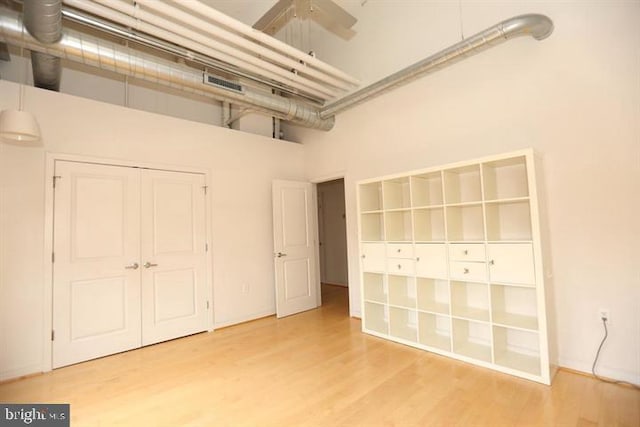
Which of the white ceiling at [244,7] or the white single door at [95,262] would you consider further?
the white ceiling at [244,7]

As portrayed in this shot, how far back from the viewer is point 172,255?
3.76 meters

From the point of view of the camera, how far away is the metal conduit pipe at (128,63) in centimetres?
239

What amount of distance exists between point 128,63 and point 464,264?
3.74 m

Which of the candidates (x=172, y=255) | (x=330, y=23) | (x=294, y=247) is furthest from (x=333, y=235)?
(x=330, y=23)

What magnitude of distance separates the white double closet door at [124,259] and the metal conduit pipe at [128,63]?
109cm

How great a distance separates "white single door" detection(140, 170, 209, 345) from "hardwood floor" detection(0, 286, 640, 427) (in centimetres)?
40

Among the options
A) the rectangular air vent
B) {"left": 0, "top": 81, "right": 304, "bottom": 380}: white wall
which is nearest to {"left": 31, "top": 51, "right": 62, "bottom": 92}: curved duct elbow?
{"left": 0, "top": 81, "right": 304, "bottom": 380}: white wall

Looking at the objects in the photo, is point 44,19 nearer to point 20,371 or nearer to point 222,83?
point 222,83

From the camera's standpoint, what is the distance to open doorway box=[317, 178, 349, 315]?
7051mm

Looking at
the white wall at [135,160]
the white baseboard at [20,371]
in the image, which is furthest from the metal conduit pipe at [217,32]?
the white baseboard at [20,371]

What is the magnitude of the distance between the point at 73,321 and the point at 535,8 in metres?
5.46

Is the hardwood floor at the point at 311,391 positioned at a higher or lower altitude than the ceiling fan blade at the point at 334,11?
lower

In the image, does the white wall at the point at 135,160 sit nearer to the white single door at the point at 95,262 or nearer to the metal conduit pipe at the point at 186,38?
the white single door at the point at 95,262

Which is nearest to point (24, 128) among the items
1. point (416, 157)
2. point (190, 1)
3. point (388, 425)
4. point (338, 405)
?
point (190, 1)
